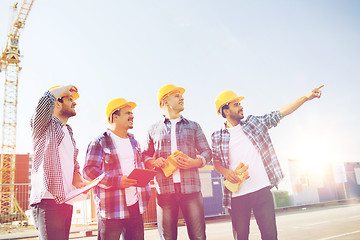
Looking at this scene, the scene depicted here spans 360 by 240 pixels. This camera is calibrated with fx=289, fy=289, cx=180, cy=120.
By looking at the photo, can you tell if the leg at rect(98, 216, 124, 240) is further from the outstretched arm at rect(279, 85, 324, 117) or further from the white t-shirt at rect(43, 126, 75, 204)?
the outstretched arm at rect(279, 85, 324, 117)

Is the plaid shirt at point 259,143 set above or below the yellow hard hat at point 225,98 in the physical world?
below

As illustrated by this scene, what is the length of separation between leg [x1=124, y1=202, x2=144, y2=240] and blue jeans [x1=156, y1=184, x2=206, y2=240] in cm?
27

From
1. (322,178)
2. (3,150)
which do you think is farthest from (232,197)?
(3,150)

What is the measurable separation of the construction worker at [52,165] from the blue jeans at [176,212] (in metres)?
0.95

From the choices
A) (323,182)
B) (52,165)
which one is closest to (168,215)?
(52,165)

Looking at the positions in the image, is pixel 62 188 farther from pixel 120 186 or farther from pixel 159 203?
pixel 159 203

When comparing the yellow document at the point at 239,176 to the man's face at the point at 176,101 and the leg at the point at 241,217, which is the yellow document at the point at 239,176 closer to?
the leg at the point at 241,217

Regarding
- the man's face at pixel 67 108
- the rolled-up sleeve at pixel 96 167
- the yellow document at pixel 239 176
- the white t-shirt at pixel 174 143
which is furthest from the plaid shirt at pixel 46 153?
the yellow document at pixel 239 176

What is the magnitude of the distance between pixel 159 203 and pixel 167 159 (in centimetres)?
51

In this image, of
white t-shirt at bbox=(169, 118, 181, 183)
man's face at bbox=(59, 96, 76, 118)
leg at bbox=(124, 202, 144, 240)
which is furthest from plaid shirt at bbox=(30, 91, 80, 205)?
white t-shirt at bbox=(169, 118, 181, 183)

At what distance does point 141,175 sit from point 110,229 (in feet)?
2.08

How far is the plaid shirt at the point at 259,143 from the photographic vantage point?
354 cm

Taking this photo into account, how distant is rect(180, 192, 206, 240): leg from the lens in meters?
3.17

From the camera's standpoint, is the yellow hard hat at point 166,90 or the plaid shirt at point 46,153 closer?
the plaid shirt at point 46,153
